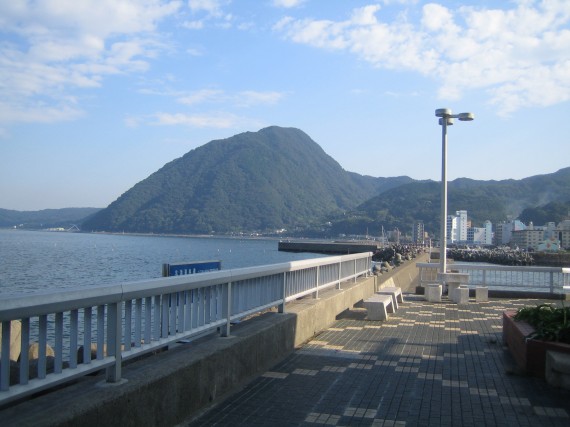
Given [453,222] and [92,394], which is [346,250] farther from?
[92,394]

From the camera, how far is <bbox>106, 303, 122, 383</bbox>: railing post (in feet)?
15.6

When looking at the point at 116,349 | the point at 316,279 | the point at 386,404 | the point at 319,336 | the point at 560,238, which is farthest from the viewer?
the point at 560,238

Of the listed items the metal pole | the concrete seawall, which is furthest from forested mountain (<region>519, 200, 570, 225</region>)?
the concrete seawall

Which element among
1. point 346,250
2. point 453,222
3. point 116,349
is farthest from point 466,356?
point 453,222

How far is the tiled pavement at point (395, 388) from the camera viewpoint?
19.1 feet

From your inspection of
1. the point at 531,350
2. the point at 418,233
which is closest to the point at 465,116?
the point at 531,350

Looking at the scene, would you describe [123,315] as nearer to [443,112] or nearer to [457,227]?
[443,112]

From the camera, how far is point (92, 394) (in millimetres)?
4379

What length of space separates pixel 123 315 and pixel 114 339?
39cm

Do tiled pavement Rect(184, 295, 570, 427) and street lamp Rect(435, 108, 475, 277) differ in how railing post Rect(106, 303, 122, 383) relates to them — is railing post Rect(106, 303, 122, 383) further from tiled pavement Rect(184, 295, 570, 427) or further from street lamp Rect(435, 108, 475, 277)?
street lamp Rect(435, 108, 475, 277)

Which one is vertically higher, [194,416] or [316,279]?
[316,279]

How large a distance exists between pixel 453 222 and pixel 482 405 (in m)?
148

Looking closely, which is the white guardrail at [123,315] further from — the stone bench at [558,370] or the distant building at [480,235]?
the distant building at [480,235]

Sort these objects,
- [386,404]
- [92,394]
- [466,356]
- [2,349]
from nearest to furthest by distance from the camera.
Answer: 1. [2,349]
2. [92,394]
3. [386,404]
4. [466,356]
